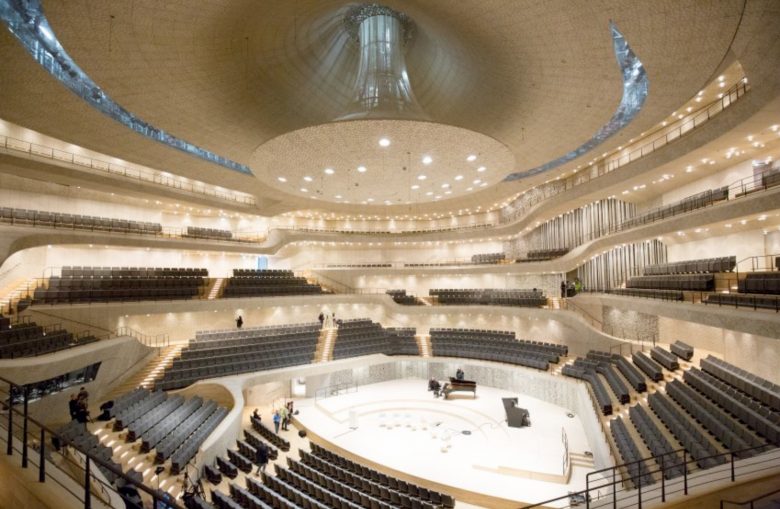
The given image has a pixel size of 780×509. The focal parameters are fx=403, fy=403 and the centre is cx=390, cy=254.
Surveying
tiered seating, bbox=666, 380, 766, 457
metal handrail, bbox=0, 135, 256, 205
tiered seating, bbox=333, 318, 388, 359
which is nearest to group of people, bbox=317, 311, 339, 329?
tiered seating, bbox=333, 318, 388, 359

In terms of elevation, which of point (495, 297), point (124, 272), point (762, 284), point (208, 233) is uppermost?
point (208, 233)

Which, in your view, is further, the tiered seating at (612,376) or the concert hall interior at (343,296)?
the tiered seating at (612,376)

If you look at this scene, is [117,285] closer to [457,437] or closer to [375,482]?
[375,482]

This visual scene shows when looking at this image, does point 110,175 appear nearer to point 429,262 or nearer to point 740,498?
point 429,262

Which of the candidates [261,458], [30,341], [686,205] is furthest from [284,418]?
[686,205]

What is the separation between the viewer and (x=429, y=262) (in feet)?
113

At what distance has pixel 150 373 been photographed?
1658cm

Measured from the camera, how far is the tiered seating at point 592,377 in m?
13.0

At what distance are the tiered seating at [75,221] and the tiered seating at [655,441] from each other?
23.6m

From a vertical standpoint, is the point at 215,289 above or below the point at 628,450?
above

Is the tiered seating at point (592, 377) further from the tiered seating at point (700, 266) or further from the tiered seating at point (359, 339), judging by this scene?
the tiered seating at point (359, 339)

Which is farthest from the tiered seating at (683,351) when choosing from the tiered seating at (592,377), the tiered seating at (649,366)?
the tiered seating at (592,377)

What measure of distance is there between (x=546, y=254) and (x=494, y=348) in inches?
341

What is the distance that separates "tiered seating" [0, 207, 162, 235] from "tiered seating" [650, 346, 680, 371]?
25236 millimetres
